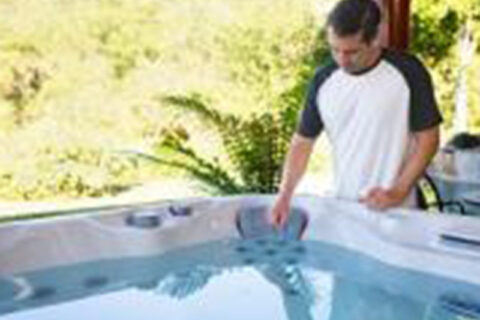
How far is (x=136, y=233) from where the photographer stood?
3.26 meters

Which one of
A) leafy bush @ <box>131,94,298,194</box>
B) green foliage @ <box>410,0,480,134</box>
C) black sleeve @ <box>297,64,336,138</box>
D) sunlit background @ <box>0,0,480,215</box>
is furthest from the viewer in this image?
green foliage @ <box>410,0,480,134</box>

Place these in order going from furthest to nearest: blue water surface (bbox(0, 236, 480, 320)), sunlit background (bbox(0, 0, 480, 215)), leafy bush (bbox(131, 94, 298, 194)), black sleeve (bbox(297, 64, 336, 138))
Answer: sunlit background (bbox(0, 0, 480, 215)) → leafy bush (bbox(131, 94, 298, 194)) → black sleeve (bbox(297, 64, 336, 138)) → blue water surface (bbox(0, 236, 480, 320))

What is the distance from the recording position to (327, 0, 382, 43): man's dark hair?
2.86m

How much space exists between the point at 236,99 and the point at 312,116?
9.92 ft

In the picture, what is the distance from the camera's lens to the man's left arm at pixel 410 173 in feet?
9.70

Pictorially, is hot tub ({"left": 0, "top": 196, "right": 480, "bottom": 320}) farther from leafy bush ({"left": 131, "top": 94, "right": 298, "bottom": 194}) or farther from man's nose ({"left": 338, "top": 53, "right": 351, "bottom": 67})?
leafy bush ({"left": 131, "top": 94, "right": 298, "bottom": 194})

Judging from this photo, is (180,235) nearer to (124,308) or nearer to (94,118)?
(124,308)

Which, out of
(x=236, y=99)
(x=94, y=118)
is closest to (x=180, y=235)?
(x=236, y=99)

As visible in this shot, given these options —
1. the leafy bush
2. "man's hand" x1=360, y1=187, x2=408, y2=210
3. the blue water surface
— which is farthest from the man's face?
the leafy bush

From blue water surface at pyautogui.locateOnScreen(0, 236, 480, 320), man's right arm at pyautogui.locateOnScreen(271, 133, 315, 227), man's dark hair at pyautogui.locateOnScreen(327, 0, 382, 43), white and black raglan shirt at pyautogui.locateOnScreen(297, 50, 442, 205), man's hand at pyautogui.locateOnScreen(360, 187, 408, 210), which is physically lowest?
blue water surface at pyautogui.locateOnScreen(0, 236, 480, 320)

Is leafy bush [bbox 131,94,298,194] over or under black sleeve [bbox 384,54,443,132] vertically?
under

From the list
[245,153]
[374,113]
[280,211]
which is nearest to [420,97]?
[374,113]

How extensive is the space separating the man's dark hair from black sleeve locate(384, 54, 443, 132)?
0.16m

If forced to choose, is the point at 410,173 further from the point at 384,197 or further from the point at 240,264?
the point at 240,264
